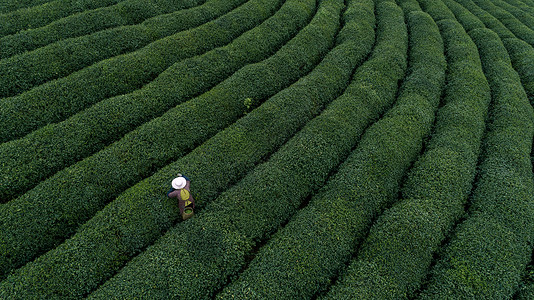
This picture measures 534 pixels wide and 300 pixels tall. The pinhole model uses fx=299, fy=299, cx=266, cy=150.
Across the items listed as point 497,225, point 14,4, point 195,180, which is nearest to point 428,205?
point 497,225

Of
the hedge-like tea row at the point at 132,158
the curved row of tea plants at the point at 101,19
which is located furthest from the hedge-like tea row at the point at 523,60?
the curved row of tea plants at the point at 101,19

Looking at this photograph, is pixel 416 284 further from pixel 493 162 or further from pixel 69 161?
pixel 69 161

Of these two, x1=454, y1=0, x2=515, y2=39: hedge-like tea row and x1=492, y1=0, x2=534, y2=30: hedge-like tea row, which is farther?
x1=492, y1=0, x2=534, y2=30: hedge-like tea row

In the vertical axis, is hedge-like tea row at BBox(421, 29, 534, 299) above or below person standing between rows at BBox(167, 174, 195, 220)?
below

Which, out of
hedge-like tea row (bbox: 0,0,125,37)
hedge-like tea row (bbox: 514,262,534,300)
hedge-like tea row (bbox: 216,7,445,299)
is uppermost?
hedge-like tea row (bbox: 0,0,125,37)

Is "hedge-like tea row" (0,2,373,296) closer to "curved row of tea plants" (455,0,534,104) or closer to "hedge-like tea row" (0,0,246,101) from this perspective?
"hedge-like tea row" (0,0,246,101)

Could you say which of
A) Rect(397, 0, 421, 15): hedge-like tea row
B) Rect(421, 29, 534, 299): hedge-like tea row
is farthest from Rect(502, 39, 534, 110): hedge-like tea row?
Rect(397, 0, 421, 15): hedge-like tea row

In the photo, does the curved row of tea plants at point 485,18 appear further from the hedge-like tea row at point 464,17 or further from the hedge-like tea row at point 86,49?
the hedge-like tea row at point 86,49

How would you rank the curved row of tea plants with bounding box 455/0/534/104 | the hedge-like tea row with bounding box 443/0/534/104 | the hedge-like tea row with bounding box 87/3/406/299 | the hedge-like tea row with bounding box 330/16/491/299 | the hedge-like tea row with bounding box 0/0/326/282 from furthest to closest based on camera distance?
the hedge-like tea row with bounding box 443/0/534/104 < the curved row of tea plants with bounding box 455/0/534/104 < the hedge-like tea row with bounding box 0/0/326/282 < the hedge-like tea row with bounding box 330/16/491/299 < the hedge-like tea row with bounding box 87/3/406/299
